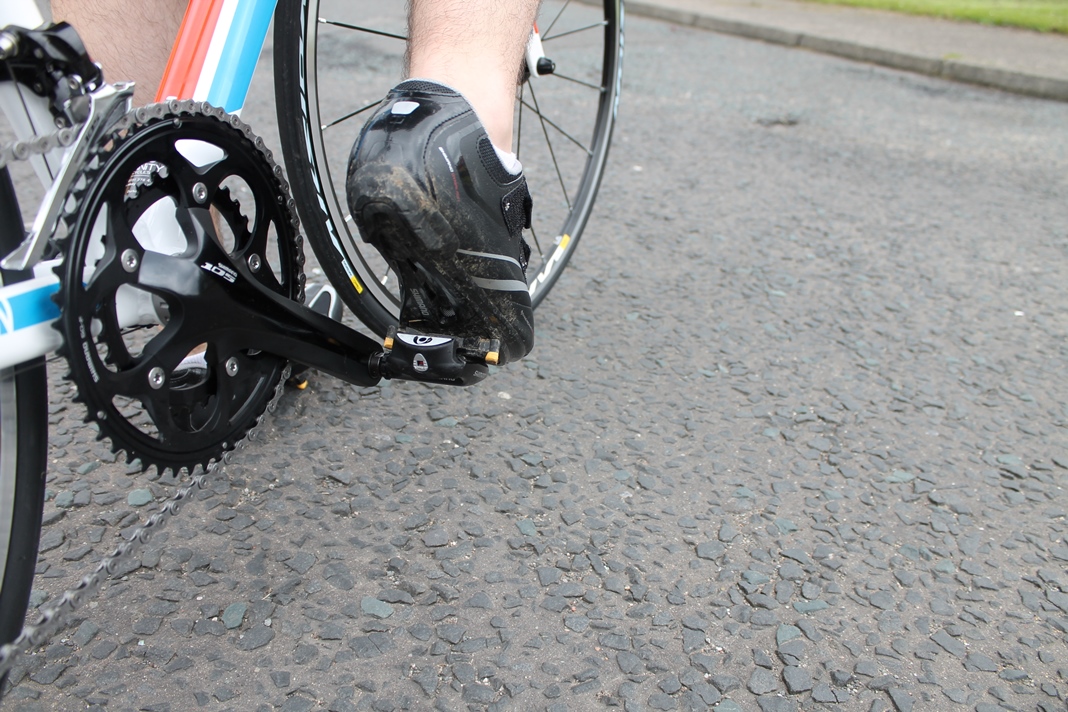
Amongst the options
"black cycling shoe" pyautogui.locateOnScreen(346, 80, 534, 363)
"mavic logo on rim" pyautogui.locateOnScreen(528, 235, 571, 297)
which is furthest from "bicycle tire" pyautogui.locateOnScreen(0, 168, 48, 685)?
"mavic logo on rim" pyautogui.locateOnScreen(528, 235, 571, 297)

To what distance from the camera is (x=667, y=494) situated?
1820 millimetres

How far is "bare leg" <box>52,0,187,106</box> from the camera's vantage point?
158cm

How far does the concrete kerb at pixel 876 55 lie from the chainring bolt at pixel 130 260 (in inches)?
238

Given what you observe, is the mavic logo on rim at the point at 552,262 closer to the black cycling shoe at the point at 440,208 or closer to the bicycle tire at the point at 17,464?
the black cycling shoe at the point at 440,208

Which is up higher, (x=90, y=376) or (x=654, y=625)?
(x=90, y=376)

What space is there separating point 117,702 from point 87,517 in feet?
1.53

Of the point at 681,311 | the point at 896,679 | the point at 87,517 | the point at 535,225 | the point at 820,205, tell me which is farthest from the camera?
the point at 820,205

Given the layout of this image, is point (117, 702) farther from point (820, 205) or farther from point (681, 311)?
point (820, 205)

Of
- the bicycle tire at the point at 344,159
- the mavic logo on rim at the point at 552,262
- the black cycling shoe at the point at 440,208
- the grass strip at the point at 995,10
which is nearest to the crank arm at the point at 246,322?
the black cycling shoe at the point at 440,208

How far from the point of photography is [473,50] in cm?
135

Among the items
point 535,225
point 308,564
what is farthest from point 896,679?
point 535,225

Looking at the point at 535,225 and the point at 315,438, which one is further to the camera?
the point at 535,225

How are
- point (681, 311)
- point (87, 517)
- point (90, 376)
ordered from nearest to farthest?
point (90, 376) < point (87, 517) < point (681, 311)

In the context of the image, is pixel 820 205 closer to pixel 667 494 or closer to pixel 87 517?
pixel 667 494
